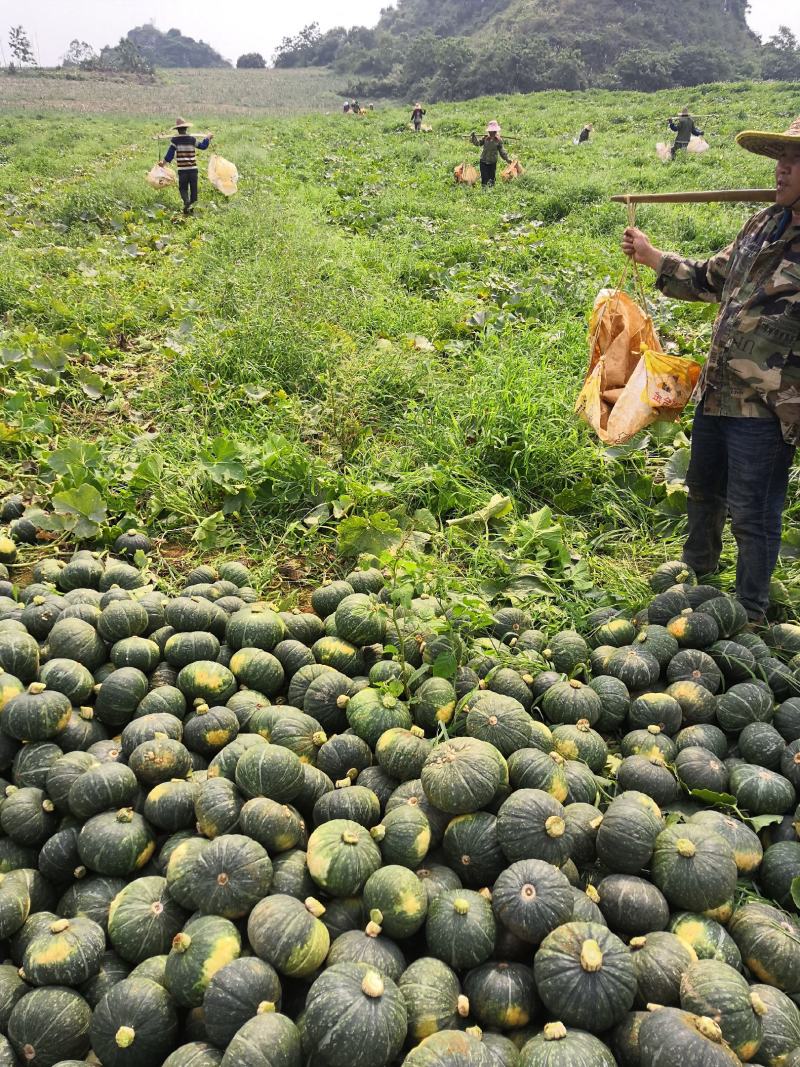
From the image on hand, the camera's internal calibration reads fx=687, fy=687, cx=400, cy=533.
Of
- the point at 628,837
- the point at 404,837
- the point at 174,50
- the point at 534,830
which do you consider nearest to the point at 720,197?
the point at 628,837

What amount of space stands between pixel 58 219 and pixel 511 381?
1341 cm

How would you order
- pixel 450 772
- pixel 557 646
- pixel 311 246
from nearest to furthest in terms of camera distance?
pixel 450 772, pixel 557 646, pixel 311 246

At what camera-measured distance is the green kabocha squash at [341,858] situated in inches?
95.6

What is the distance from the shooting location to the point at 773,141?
3.63 meters

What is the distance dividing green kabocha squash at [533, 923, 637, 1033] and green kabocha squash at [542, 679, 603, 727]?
1207mm

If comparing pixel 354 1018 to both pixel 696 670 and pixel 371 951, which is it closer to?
pixel 371 951

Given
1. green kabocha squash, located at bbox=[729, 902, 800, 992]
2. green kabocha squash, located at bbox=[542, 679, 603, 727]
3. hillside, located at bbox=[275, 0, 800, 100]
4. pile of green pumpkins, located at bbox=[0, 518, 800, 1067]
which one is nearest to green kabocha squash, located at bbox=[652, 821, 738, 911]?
pile of green pumpkins, located at bbox=[0, 518, 800, 1067]

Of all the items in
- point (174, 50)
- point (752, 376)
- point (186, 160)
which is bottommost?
point (752, 376)

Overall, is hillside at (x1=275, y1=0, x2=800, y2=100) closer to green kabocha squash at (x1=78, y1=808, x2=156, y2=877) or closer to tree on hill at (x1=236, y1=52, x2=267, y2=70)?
tree on hill at (x1=236, y1=52, x2=267, y2=70)

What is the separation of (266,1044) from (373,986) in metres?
0.33

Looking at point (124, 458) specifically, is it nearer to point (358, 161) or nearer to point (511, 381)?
point (511, 381)

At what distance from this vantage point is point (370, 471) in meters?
5.98

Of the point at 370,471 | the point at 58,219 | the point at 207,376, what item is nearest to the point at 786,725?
the point at 370,471

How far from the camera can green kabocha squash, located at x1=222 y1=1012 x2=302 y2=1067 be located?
1.91m
